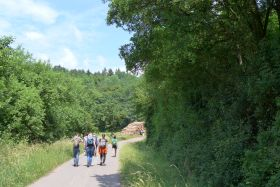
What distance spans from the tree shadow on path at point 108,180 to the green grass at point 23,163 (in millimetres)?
2601

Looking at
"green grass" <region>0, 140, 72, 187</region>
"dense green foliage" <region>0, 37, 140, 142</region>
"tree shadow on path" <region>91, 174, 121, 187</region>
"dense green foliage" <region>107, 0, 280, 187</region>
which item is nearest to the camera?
"dense green foliage" <region>107, 0, 280, 187</region>

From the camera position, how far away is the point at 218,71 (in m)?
18.2

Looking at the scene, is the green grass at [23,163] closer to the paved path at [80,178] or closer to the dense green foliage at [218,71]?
the paved path at [80,178]

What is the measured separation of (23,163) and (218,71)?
893 centimetres

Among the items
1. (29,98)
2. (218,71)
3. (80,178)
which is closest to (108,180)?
(80,178)

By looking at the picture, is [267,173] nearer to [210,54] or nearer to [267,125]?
[267,125]

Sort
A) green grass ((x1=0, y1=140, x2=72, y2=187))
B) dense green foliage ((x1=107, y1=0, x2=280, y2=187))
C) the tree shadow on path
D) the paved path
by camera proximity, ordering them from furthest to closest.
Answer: the tree shadow on path → the paved path → green grass ((x1=0, y1=140, x2=72, y2=187)) → dense green foliage ((x1=107, y1=0, x2=280, y2=187))

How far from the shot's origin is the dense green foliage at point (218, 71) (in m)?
12.4

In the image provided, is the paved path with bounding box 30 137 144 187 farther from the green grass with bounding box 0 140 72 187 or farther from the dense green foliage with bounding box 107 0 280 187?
the dense green foliage with bounding box 107 0 280 187

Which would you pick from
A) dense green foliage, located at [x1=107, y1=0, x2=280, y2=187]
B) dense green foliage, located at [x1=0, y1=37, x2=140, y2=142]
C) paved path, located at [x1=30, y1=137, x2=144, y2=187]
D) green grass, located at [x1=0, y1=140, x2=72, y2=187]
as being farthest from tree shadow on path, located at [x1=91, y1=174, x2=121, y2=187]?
dense green foliage, located at [x1=0, y1=37, x2=140, y2=142]

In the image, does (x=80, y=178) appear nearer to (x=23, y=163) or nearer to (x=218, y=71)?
(x=23, y=163)

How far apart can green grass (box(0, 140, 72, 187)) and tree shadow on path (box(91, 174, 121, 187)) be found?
2.60m

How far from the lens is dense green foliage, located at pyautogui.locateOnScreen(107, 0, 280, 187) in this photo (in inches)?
487

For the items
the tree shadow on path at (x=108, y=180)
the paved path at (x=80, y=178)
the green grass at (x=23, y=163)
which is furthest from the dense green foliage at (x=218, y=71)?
the green grass at (x=23, y=163)
